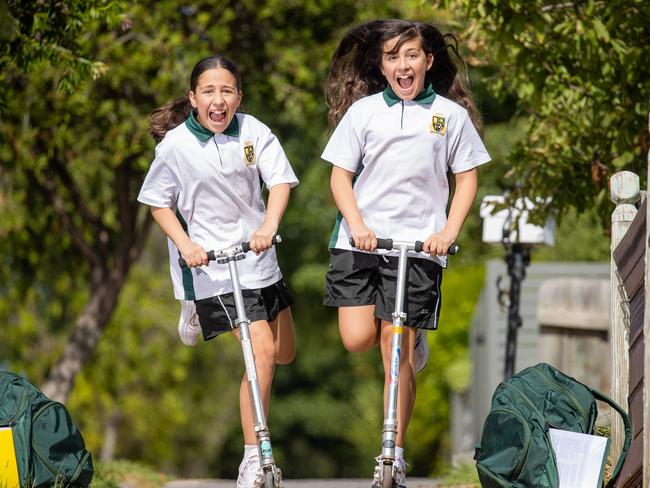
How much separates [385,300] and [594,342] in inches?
204

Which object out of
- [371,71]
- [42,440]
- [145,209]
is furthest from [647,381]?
[145,209]

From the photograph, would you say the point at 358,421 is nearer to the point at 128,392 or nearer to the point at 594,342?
the point at 128,392

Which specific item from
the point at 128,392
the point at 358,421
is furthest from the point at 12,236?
the point at 358,421

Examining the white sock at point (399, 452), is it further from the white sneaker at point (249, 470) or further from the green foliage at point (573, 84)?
the green foliage at point (573, 84)

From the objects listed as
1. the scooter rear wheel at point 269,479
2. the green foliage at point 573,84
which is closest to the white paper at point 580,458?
the scooter rear wheel at point 269,479

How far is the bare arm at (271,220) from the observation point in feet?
17.1

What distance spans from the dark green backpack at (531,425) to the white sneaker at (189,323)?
5.07 ft

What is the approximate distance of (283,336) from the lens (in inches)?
230

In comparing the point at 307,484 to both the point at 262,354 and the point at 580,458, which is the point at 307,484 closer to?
the point at 262,354

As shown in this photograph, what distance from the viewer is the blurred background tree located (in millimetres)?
8570

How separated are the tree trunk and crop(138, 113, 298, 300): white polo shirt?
6.79 m

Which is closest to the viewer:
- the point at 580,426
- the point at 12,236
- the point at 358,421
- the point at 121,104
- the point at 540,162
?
the point at 580,426

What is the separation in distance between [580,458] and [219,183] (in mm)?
1919

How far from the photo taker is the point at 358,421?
84.1 ft
